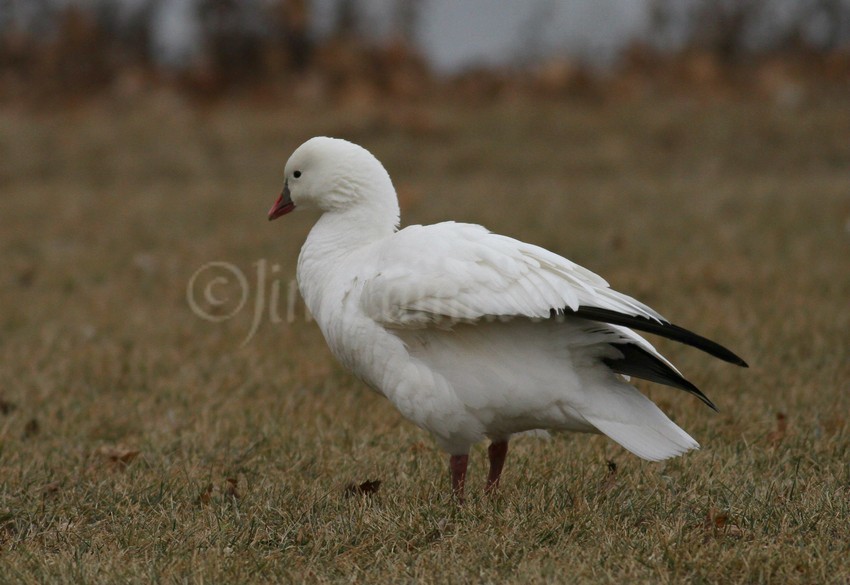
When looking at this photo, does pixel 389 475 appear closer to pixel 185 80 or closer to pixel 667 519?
pixel 667 519

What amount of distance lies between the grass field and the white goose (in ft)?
0.83

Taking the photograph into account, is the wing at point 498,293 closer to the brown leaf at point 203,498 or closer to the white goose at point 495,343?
the white goose at point 495,343

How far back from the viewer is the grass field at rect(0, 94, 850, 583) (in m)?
2.82

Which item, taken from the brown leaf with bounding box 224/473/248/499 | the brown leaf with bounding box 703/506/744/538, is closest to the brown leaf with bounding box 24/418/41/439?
the brown leaf with bounding box 224/473/248/499

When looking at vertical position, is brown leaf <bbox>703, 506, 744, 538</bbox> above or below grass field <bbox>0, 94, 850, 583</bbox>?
above

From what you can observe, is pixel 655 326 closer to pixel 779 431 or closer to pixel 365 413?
pixel 779 431

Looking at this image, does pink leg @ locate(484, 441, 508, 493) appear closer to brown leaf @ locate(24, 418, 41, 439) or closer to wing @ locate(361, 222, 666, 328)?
wing @ locate(361, 222, 666, 328)

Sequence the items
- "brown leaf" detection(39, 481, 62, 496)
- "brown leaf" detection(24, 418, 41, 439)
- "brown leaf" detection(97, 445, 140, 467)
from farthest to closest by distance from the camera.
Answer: "brown leaf" detection(24, 418, 41, 439) → "brown leaf" detection(97, 445, 140, 467) → "brown leaf" detection(39, 481, 62, 496)

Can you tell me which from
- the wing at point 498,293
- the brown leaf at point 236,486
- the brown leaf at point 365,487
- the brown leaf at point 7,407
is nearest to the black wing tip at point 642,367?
the wing at point 498,293

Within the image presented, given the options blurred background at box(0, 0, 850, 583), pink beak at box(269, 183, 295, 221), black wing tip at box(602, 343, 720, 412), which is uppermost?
pink beak at box(269, 183, 295, 221)

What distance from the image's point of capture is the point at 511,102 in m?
15.2

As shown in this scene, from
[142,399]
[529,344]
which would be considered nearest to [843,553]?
[529,344]

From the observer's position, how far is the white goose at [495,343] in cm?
295

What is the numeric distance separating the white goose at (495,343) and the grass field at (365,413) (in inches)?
10.0
